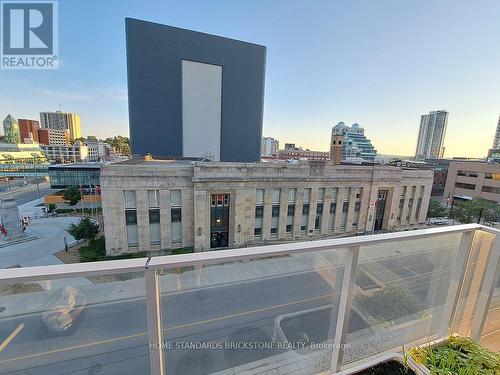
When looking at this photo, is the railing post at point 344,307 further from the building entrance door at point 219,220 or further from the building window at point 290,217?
the building window at point 290,217

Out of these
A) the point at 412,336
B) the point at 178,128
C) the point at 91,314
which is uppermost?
the point at 178,128

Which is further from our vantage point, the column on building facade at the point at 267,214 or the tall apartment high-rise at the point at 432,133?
the tall apartment high-rise at the point at 432,133

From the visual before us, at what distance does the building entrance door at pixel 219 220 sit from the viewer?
19844 millimetres

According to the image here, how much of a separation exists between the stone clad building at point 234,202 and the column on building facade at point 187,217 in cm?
8

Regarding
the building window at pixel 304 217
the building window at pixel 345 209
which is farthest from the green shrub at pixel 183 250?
the building window at pixel 345 209

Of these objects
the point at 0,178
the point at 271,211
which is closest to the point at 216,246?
the point at 271,211

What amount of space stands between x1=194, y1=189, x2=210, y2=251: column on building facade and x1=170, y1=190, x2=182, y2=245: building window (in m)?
1.49

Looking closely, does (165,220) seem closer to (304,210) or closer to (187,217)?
(187,217)

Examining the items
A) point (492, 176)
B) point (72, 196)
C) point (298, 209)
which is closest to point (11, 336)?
point (298, 209)

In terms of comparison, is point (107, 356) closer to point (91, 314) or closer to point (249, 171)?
point (91, 314)

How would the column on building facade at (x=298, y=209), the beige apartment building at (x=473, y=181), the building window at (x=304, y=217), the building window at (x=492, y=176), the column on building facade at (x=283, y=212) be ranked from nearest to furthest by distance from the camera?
the column on building facade at (x=283, y=212), the column on building facade at (x=298, y=209), the building window at (x=304, y=217), the building window at (x=492, y=176), the beige apartment building at (x=473, y=181)

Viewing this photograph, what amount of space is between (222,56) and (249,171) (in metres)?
35.4

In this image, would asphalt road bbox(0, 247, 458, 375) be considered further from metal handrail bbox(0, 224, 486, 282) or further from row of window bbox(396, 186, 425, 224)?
row of window bbox(396, 186, 425, 224)

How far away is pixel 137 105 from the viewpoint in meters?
40.0
